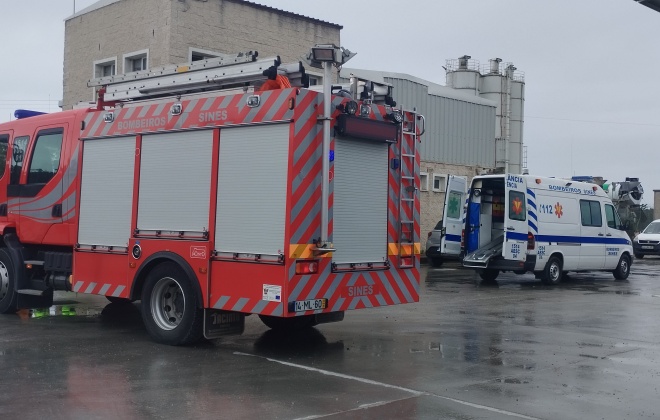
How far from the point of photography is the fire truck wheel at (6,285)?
1200 cm

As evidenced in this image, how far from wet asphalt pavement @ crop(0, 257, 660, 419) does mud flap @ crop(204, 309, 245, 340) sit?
8.2 inches

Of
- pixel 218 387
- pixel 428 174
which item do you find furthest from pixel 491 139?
pixel 218 387

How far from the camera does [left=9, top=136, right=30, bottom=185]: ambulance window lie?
40.0ft

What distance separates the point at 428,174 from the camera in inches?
1252

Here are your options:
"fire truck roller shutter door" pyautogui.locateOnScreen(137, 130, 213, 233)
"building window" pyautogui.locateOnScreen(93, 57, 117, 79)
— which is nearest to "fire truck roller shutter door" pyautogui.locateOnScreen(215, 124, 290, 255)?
"fire truck roller shutter door" pyautogui.locateOnScreen(137, 130, 213, 233)

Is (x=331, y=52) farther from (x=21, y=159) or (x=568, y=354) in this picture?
(x=21, y=159)

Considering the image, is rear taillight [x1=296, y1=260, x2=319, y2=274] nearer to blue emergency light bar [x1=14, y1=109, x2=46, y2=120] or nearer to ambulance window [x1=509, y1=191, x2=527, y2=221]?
blue emergency light bar [x1=14, y1=109, x2=46, y2=120]

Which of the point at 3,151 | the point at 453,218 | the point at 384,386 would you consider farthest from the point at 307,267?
the point at 453,218

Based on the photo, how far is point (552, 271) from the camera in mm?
20328

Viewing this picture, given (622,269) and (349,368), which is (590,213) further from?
(349,368)

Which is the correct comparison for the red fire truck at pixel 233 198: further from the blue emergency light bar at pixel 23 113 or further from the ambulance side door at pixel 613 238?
the ambulance side door at pixel 613 238

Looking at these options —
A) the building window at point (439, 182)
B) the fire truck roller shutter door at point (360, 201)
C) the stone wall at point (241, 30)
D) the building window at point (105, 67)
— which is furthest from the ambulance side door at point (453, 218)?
the building window at point (105, 67)

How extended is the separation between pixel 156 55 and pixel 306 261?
60.8 feet

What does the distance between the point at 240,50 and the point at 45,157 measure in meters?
15.9
